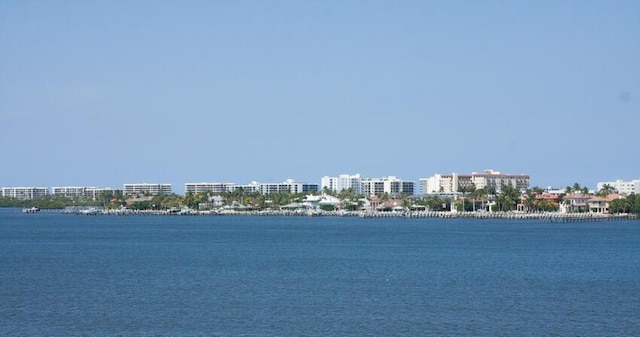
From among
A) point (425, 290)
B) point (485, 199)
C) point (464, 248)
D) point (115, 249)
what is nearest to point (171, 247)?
point (115, 249)

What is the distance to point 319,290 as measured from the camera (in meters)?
37.6

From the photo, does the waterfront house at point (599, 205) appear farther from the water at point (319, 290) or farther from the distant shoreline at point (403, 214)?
the water at point (319, 290)

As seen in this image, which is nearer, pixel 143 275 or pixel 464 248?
pixel 143 275

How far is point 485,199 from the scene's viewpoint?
151 m

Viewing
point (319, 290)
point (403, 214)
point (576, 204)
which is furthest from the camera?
point (403, 214)

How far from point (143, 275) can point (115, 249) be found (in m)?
20.4

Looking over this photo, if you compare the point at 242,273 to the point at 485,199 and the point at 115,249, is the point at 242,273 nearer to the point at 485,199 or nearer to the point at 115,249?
the point at 115,249

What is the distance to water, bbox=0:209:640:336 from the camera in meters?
29.1

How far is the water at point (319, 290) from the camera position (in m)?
29.1

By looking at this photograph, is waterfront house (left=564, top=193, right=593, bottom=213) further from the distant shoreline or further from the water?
the water

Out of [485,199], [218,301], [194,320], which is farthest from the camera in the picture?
[485,199]

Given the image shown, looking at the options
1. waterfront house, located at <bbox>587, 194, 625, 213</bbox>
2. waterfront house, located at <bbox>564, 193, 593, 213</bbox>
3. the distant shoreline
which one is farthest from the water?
waterfront house, located at <bbox>564, 193, 593, 213</bbox>

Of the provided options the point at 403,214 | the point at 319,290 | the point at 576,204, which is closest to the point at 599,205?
the point at 576,204

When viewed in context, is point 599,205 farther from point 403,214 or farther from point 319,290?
point 319,290
